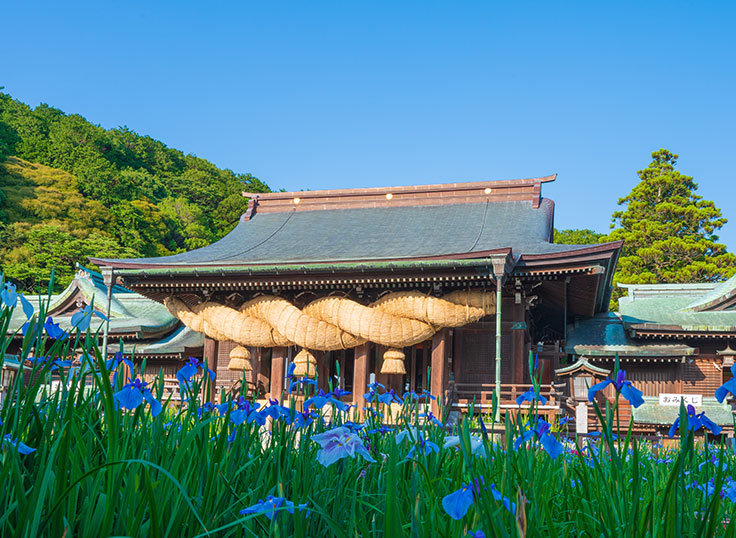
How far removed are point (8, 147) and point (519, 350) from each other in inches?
1391

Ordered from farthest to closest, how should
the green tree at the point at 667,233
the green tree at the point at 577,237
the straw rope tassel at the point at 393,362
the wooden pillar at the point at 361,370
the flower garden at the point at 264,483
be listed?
the green tree at the point at 577,237 → the green tree at the point at 667,233 → the wooden pillar at the point at 361,370 → the straw rope tassel at the point at 393,362 → the flower garden at the point at 264,483

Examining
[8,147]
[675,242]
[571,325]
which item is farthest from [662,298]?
[8,147]

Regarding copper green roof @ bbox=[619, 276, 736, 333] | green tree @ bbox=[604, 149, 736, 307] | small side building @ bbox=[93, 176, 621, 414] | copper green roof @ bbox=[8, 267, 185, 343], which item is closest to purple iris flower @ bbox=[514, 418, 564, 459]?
small side building @ bbox=[93, 176, 621, 414]

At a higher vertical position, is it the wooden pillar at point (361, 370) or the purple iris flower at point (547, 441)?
the purple iris flower at point (547, 441)

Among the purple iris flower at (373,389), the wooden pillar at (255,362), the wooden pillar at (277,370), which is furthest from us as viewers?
the wooden pillar at (255,362)

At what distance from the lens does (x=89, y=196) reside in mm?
35906

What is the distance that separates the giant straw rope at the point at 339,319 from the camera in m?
12.9

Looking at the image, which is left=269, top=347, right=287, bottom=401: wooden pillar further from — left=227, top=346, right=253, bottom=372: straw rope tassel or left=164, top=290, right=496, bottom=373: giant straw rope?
left=227, top=346, right=253, bottom=372: straw rope tassel

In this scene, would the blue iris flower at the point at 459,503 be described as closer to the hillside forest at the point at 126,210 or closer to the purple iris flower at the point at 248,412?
the purple iris flower at the point at 248,412

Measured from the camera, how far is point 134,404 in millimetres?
1464

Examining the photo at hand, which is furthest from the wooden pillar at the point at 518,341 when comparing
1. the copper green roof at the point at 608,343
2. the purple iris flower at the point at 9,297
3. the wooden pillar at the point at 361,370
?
the purple iris flower at the point at 9,297

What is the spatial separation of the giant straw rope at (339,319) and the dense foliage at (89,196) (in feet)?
53.3

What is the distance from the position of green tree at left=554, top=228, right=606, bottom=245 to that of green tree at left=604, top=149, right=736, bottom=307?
822 centimetres

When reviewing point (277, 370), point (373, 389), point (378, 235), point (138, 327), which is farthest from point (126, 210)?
point (373, 389)
